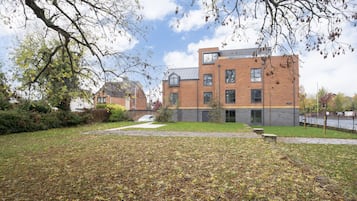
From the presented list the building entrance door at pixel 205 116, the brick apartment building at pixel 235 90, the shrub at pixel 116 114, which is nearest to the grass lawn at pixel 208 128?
the brick apartment building at pixel 235 90

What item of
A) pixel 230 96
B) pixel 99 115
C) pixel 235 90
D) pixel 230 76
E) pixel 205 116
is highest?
pixel 230 76

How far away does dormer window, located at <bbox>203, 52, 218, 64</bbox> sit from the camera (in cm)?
3059

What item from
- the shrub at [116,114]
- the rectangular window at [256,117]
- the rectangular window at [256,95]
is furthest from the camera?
the rectangular window at [256,95]

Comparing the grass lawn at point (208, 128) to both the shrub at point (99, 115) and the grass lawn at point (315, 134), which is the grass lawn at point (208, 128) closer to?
the grass lawn at point (315, 134)

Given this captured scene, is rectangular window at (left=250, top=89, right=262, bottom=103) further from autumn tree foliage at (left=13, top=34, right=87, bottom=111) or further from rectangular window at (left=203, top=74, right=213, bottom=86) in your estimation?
autumn tree foliage at (left=13, top=34, right=87, bottom=111)

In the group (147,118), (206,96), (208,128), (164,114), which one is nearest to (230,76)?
(206,96)

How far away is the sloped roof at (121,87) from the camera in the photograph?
554 cm

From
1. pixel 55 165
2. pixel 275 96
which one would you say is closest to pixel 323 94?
pixel 275 96

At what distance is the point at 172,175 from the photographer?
5051 millimetres

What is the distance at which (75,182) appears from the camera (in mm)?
4645

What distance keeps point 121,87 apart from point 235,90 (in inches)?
940

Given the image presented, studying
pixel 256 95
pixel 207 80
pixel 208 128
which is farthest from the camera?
pixel 207 80

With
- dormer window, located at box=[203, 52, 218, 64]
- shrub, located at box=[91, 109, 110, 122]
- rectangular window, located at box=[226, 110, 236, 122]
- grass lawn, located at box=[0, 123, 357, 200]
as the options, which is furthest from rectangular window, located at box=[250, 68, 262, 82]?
grass lawn, located at box=[0, 123, 357, 200]

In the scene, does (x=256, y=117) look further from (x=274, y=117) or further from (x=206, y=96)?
(x=206, y=96)
